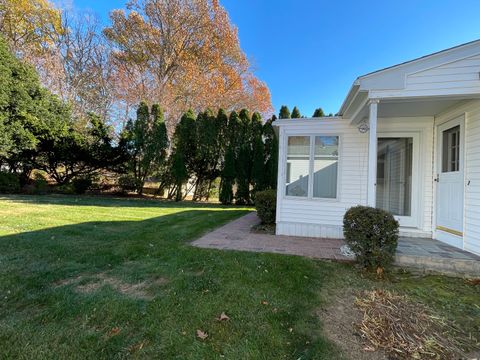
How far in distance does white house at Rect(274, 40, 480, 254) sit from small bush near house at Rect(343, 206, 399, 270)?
0.53m

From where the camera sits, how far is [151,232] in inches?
219

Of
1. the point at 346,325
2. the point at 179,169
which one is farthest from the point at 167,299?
the point at 179,169

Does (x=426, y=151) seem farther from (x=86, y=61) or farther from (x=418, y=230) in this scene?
(x=86, y=61)

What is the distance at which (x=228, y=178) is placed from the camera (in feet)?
40.1

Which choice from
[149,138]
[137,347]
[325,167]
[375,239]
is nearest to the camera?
[137,347]

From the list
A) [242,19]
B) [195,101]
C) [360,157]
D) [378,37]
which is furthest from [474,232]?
[242,19]

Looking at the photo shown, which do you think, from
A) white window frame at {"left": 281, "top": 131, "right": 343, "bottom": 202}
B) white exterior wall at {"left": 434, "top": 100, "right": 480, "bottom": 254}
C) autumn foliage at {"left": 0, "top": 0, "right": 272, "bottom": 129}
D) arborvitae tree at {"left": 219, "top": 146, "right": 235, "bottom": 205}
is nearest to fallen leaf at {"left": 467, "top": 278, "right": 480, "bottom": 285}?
white exterior wall at {"left": 434, "top": 100, "right": 480, "bottom": 254}

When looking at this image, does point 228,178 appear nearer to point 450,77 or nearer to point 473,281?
point 450,77

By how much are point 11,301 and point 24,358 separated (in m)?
1.06

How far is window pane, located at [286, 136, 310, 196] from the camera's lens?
5.60 meters

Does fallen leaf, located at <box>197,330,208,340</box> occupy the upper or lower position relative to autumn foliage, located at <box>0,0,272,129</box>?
lower

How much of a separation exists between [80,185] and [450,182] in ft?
50.1

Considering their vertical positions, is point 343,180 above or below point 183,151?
below

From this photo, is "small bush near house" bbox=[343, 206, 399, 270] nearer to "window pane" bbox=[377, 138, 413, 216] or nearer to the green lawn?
the green lawn
